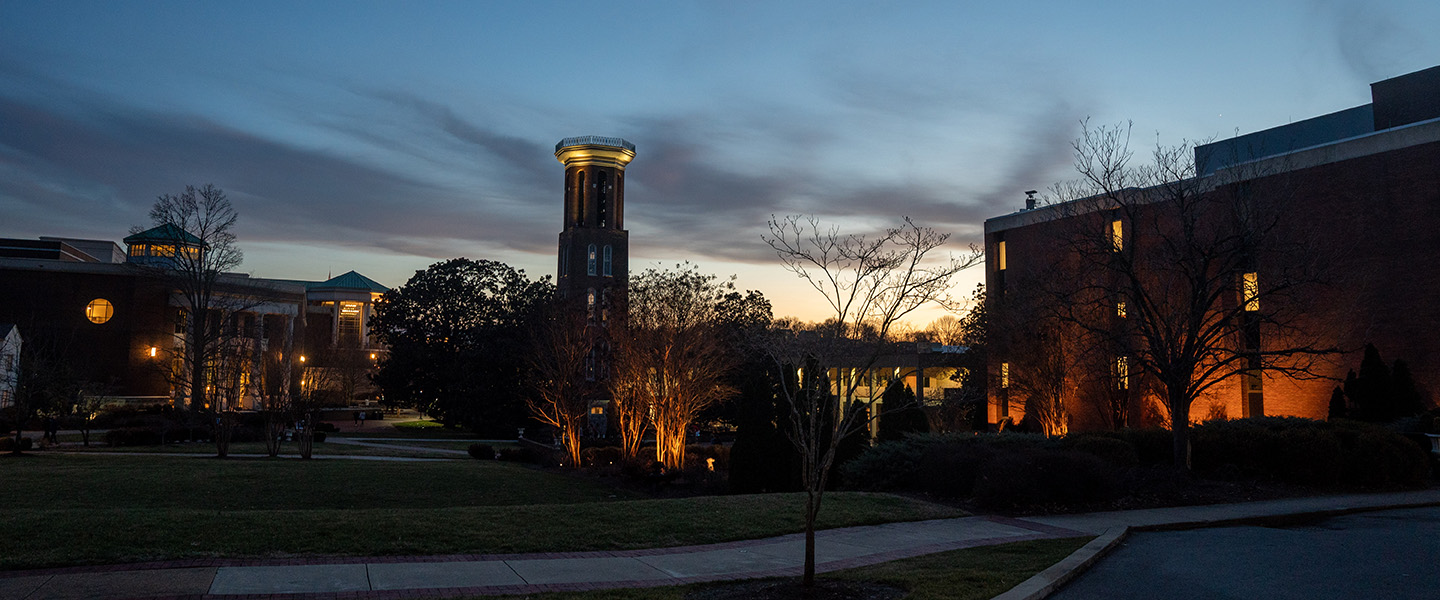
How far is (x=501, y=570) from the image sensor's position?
29.4 feet

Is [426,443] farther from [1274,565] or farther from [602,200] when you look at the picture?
[1274,565]

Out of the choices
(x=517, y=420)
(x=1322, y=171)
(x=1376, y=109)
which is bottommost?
(x=517, y=420)

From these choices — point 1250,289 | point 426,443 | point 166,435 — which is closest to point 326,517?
point 1250,289

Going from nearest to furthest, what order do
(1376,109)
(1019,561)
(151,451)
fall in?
(1019,561) → (151,451) → (1376,109)

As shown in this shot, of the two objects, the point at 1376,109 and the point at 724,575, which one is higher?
the point at 1376,109

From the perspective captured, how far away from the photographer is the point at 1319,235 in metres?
33.1

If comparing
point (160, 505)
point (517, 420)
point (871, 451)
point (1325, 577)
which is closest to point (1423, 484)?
point (871, 451)

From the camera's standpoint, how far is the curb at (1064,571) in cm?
803

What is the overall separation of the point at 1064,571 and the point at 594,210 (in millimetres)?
63565

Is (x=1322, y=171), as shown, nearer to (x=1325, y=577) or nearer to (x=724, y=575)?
(x=1325, y=577)

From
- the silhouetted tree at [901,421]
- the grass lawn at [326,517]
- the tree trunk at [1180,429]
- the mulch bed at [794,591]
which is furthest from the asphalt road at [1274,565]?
the silhouetted tree at [901,421]

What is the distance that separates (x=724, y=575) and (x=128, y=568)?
578 centimetres

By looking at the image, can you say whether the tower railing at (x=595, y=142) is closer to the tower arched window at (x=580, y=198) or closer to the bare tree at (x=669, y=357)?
the tower arched window at (x=580, y=198)

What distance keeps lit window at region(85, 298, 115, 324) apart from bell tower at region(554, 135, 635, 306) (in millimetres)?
32473
